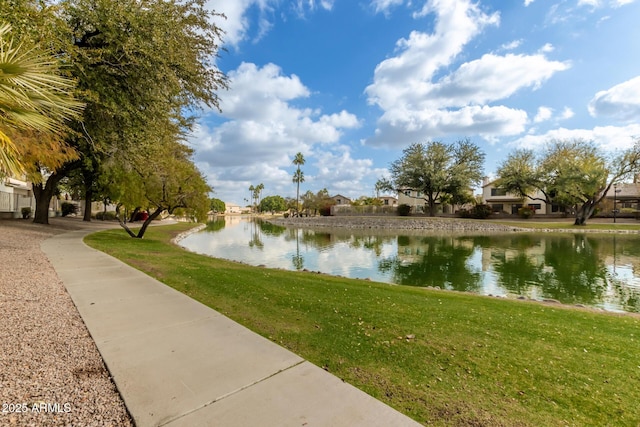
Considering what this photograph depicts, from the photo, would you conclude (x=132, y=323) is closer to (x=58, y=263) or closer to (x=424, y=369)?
(x=424, y=369)

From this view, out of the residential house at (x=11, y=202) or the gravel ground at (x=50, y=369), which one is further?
the residential house at (x=11, y=202)

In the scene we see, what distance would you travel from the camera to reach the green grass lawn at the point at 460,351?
2.59 m

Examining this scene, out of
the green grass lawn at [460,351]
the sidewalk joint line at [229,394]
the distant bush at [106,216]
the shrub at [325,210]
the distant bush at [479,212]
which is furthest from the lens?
the shrub at [325,210]

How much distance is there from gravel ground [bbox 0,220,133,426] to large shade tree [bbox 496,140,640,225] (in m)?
45.6

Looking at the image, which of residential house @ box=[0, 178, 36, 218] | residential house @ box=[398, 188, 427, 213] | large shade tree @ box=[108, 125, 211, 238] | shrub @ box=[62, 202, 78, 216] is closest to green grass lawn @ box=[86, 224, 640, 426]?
large shade tree @ box=[108, 125, 211, 238]

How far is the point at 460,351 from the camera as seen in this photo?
3596 millimetres

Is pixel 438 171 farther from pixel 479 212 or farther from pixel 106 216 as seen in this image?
pixel 106 216

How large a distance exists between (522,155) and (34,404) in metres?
52.9

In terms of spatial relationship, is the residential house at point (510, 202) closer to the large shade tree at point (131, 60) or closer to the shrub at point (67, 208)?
the large shade tree at point (131, 60)

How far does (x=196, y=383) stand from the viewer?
2.63 m

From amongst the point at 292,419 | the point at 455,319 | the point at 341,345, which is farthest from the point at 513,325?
the point at 292,419

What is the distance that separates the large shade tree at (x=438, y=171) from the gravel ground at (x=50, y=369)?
142 feet

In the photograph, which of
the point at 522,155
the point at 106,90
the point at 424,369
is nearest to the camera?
the point at 424,369

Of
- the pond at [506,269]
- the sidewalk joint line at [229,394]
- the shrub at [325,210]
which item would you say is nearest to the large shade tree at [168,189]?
the pond at [506,269]
